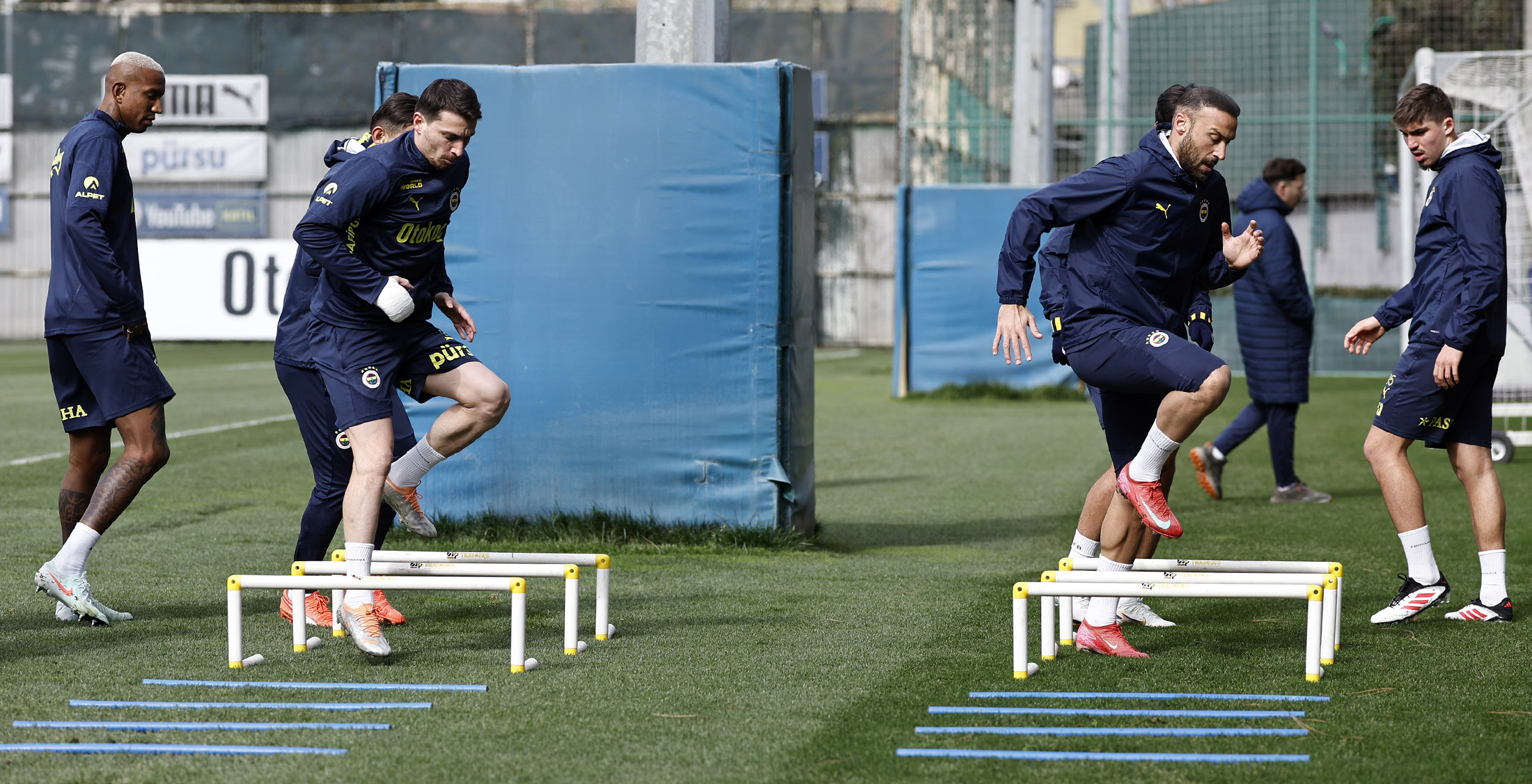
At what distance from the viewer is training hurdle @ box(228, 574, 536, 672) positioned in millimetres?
4629

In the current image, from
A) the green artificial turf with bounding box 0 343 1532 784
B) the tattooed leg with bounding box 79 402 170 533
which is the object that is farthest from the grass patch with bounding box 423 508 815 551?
the tattooed leg with bounding box 79 402 170 533

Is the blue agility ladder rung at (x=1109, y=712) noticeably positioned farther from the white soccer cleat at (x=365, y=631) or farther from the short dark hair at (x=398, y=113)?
the short dark hair at (x=398, y=113)

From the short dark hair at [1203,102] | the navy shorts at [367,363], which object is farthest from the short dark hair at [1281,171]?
the navy shorts at [367,363]

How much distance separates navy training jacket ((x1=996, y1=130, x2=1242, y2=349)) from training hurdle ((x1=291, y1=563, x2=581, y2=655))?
1.74 m

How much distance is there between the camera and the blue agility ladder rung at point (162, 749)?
12.8 feet

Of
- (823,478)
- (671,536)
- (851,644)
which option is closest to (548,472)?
(671,536)

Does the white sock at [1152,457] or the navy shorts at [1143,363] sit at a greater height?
the navy shorts at [1143,363]

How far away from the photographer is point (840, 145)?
1385 inches

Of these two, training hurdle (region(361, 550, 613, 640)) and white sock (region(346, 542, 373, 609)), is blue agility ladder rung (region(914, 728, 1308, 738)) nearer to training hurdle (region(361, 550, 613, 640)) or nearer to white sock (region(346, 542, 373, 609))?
training hurdle (region(361, 550, 613, 640))

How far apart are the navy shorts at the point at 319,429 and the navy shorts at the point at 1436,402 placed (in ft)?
12.5

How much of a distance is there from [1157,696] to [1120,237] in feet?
5.22

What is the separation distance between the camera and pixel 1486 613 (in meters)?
5.83

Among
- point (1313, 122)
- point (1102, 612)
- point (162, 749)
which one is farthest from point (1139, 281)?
point (1313, 122)

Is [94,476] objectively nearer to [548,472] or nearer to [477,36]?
[548,472]
